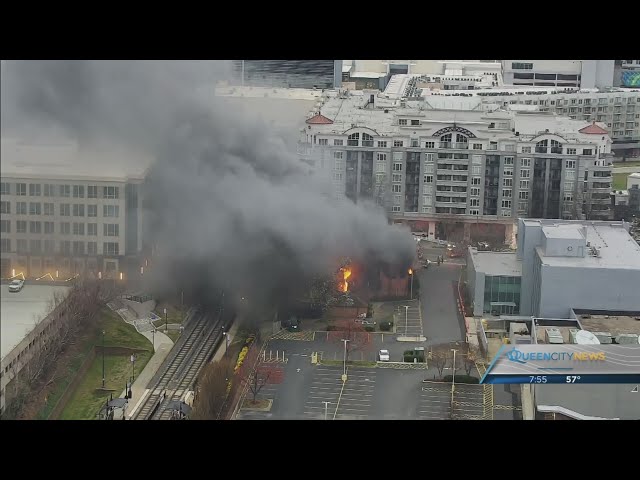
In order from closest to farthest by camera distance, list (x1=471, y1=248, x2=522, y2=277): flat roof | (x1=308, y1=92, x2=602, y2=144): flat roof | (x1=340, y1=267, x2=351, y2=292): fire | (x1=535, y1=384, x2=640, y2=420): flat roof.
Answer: (x1=535, y1=384, x2=640, y2=420): flat roof < (x1=471, y1=248, x2=522, y2=277): flat roof < (x1=340, y1=267, x2=351, y2=292): fire < (x1=308, y1=92, x2=602, y2=144): flat roof

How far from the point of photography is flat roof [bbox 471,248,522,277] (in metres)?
7.47

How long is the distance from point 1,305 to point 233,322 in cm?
177

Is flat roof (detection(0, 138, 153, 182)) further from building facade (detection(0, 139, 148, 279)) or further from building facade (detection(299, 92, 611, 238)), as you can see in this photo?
building facade (detection(299, 92, 611, 238))

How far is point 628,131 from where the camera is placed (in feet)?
43.0

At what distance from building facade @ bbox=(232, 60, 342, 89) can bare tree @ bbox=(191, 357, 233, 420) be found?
5673 millimetres

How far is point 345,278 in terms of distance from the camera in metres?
7.95

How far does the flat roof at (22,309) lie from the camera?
5.67 metres

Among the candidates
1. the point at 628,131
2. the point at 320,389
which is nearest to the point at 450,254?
the point at 320,389

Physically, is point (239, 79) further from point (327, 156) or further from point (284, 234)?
point (284, 234)

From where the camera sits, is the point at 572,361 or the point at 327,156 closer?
the point at 572,361

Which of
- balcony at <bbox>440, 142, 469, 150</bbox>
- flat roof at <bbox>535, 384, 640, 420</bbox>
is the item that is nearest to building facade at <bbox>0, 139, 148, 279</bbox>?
flat roof at <bbox>535, 384, 640, 420</bbox>

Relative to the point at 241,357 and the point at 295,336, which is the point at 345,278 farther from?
the point at 241,357

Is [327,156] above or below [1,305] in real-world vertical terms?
above

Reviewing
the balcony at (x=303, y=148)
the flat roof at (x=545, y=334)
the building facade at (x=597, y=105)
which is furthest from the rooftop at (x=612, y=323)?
the building facade at (x=597, y=105)
